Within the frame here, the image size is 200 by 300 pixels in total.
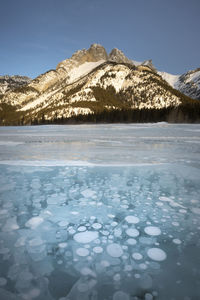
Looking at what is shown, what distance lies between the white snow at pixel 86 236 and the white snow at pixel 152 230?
0.82 metres

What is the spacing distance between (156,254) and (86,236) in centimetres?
103

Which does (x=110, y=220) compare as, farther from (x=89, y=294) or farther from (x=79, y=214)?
(x=89, y=294)

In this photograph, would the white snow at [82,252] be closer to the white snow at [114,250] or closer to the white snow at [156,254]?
the white snow at [114,250]

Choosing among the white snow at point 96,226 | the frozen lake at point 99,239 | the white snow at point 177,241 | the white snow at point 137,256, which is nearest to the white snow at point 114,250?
the frozen lake at point 99,239

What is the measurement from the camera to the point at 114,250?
256 cm

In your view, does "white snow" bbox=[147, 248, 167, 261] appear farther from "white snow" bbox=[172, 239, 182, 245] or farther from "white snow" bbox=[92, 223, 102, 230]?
"white snow" bbox=[92, 223, 102, 230]

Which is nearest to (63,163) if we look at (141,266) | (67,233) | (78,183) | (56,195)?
(78,183)

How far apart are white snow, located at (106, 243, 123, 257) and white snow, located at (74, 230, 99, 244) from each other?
300mm

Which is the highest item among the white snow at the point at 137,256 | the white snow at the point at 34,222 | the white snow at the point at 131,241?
the white snow at the point at 131,241

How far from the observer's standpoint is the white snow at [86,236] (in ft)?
9.06

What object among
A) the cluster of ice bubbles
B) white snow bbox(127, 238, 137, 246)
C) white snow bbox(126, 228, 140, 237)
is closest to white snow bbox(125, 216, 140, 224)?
the cluster of ice bubbles

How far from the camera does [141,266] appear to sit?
228 centimetres

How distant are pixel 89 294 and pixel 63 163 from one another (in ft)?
20.4

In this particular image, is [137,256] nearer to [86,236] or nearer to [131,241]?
[131,241]
